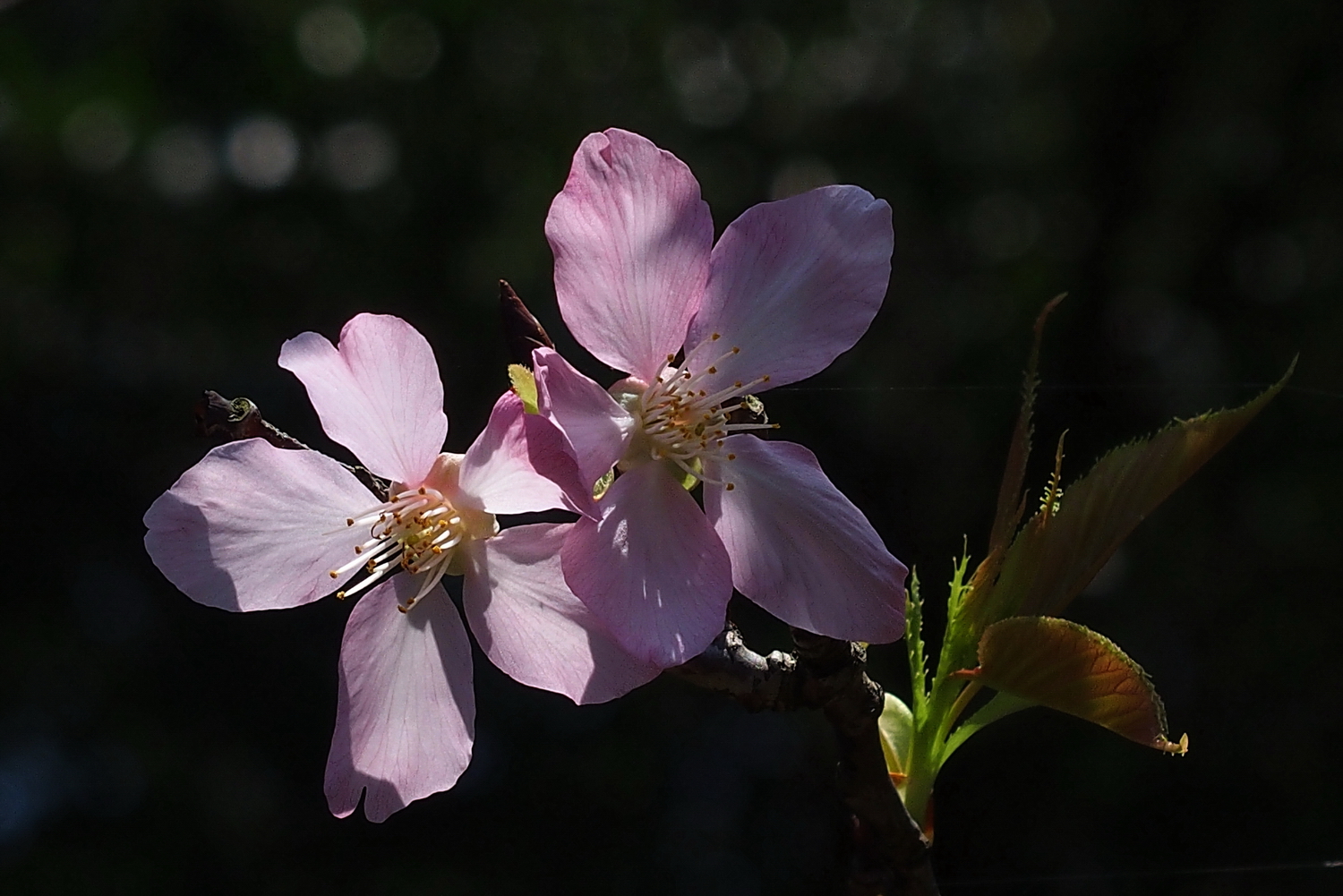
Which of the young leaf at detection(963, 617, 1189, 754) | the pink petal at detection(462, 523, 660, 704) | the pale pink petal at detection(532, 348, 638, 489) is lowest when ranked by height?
the young leaf at detection(963, 617, 1189, 754)

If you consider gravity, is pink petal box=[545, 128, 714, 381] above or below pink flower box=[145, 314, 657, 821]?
above

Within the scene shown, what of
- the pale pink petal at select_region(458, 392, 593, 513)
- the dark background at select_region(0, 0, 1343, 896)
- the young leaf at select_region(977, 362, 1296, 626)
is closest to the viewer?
the pale pink petal at select_region(458, 392, 593, 513)

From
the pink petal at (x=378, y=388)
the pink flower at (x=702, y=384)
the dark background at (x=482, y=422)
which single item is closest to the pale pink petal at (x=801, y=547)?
the pink flower at (x=702, y=384)

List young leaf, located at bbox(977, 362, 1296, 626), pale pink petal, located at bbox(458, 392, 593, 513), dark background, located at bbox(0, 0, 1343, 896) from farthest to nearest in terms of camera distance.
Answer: dark background, located at bbox(0, 0, 1343, 896)
young leaf, located at bbox(977, 362, 1296, 626)
pale pink petal, located at bbox(458, 392, 593, 513)

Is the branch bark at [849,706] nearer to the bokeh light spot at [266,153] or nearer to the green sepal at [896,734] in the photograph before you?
the green sepal at [896,734]

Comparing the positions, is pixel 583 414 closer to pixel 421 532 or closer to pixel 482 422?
pixel 421 532

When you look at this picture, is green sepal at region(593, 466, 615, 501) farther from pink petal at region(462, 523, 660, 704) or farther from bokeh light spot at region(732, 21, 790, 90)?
bokeh light spot at region(732, 21, 790, 90)

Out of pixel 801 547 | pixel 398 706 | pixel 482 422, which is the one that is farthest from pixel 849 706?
pixel 482 422

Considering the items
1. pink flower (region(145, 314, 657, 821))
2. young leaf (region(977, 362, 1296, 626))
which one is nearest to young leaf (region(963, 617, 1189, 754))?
young leaf (region(977, 362, 1296, 626))
